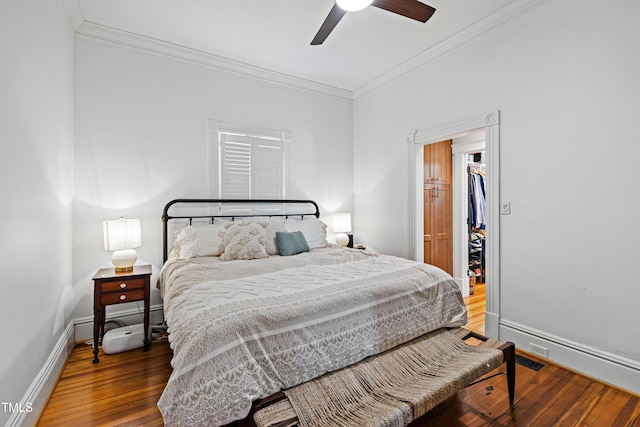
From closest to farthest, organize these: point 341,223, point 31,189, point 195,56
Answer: point 31,189 → point 195,56 → point 341,223

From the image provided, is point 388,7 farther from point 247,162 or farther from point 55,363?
point 55,363

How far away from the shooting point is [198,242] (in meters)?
2.94

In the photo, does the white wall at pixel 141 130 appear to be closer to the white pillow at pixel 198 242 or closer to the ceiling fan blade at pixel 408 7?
the white pillow at pixel 198 242

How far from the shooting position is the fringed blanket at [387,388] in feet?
4.41

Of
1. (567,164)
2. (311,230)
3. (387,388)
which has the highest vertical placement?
(567,164)

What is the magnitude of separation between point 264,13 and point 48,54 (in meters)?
1.69

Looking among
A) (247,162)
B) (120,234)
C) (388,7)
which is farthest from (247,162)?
(388,7)

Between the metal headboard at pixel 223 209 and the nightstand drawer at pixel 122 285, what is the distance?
22.8 inches

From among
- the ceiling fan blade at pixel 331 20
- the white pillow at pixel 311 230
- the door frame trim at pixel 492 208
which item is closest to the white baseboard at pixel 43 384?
the white pillow at pixel 311 230

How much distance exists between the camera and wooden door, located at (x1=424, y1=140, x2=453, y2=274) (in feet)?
13.3

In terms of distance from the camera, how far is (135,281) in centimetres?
263

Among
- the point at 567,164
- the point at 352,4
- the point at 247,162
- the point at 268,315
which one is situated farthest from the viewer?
the point at 247,162

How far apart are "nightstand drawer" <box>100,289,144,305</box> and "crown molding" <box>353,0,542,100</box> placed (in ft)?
12.3

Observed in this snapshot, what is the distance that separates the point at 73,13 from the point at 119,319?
9.43 feet
